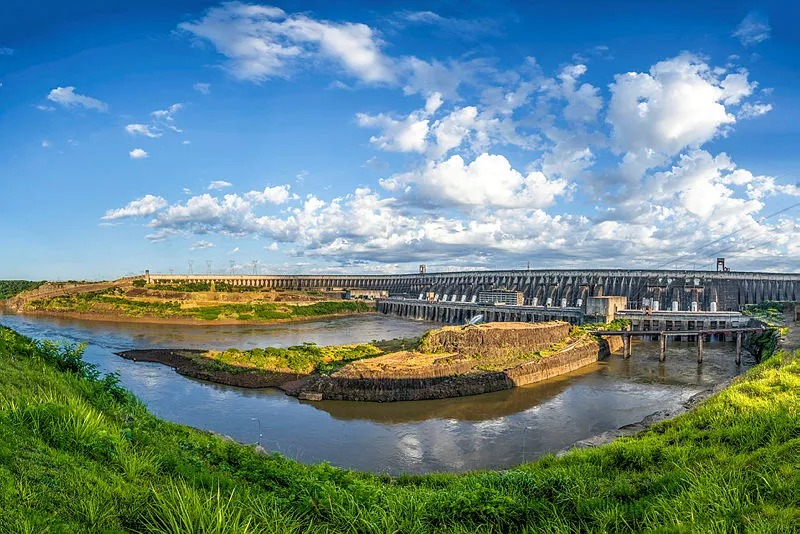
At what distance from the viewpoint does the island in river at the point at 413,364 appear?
2703 cm

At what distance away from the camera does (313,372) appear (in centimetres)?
3181

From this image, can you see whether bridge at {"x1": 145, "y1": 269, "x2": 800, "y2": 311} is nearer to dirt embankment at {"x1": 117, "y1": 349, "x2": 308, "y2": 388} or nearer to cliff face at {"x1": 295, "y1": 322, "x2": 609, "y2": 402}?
cliff face at {"x1": 295, "y1": 322, "x2": 609, "y2": 402}

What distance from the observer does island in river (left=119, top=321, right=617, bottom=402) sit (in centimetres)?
2703

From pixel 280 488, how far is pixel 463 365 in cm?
2342

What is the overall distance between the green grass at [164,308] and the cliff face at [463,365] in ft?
152

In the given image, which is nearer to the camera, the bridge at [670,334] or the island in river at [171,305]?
the bridge at [670,334]

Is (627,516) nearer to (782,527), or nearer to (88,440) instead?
(782,527)

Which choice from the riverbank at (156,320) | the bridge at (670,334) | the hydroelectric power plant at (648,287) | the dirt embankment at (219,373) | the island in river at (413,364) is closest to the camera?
the island in river at (413,364)

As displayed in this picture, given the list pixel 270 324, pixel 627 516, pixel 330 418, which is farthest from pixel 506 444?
pixel 270 324

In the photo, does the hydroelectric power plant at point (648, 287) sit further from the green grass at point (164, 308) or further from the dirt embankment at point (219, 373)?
the dirt embankment at point (219, 373)

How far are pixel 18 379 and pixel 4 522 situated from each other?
603cm

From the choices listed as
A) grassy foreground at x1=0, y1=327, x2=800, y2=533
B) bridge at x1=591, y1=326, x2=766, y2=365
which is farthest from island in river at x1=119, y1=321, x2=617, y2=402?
grassy foreground at x1=0, y1=327, x2=800, y2=533

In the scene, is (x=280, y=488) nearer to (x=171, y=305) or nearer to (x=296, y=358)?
(x=296, y=358)

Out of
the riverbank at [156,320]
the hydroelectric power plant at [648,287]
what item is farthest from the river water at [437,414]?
the hydroelectric power plant at [648,287]
